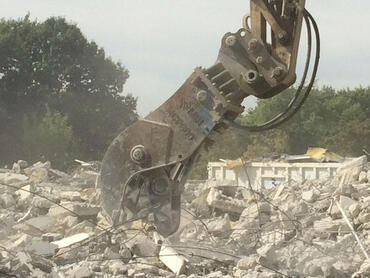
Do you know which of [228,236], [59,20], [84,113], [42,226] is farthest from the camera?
[59,20]

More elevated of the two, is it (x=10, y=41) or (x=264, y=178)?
(x=10, y=41)

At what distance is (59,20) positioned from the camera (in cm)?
3666

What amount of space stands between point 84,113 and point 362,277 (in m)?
28.2

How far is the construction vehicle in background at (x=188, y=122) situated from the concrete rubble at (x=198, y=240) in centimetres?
37

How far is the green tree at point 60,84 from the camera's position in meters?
33.2

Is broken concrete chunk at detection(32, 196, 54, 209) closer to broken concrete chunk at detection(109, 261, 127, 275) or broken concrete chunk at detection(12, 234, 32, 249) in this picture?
broken concrete chunk at detection(12, 234, 32, 249)

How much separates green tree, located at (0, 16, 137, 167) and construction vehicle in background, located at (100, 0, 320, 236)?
26.5 metres

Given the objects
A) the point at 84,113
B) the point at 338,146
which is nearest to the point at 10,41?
the point at 84,113

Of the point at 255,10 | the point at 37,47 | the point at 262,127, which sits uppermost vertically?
the point at 37,47

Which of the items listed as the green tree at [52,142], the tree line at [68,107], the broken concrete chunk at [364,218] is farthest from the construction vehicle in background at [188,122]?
the green tree at [52,142]

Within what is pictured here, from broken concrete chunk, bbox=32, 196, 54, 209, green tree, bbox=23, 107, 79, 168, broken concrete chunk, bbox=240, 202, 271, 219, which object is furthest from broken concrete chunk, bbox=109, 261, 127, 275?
green tree, bbox=23, 107, 79, 168

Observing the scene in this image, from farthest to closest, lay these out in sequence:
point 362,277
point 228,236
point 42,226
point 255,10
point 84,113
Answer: point 84,113
point 42,226
point 228,236
point 362,277
point 255,10

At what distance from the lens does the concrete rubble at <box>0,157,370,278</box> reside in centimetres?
661

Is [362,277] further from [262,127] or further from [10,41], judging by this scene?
[10,41]
